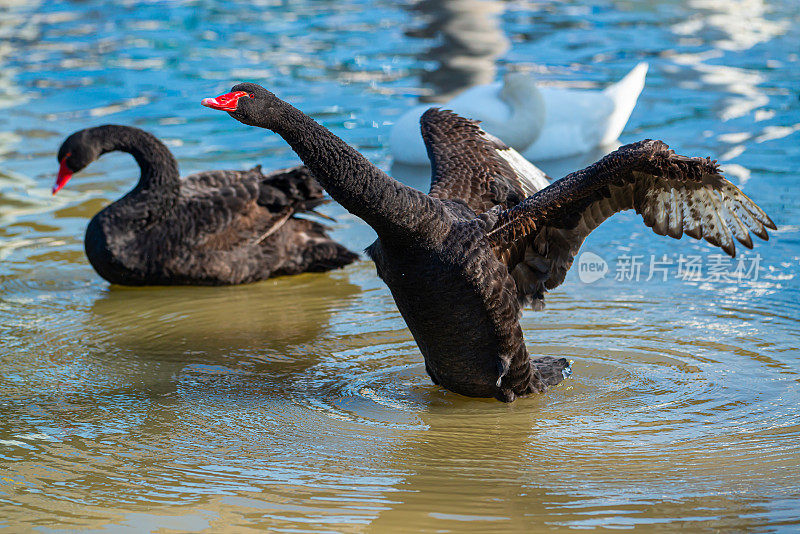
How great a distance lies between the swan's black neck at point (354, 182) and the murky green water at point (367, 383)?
3.47 feet

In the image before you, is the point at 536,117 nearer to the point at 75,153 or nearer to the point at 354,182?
the point at 75,153

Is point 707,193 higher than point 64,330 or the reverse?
higher

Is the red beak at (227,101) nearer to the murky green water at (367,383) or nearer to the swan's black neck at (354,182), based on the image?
the swan's black neck at (354,182)

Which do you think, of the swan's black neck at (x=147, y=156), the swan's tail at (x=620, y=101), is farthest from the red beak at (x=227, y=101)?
the swan's tail at (x=620, y=101)

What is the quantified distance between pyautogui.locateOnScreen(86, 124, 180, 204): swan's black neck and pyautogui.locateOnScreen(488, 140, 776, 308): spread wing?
11.1ft

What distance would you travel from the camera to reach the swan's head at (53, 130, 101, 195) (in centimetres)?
806

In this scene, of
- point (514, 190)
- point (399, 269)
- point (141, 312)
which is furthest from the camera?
point (141, 312)

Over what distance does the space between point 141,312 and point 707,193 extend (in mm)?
4023

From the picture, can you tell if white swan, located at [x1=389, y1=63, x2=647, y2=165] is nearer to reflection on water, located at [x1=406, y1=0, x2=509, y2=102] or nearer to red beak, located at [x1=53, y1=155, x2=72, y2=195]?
reflection on water, located at [x1=406, y1=0, x2=509, y2=102]

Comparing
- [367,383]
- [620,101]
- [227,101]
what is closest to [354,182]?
[227,101]

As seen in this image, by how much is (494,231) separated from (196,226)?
3246 millimetres

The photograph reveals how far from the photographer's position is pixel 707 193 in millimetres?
5223

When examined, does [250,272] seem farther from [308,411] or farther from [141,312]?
[308,411]

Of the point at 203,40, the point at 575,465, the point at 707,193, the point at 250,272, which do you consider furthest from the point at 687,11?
the point at 575,465
